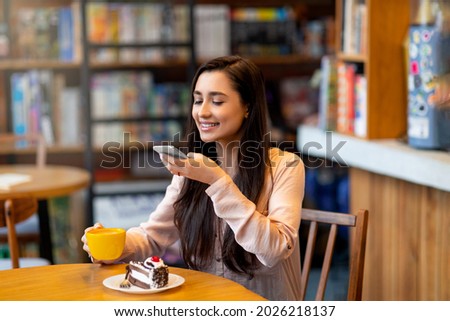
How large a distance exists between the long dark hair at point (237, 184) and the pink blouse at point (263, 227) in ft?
0.08

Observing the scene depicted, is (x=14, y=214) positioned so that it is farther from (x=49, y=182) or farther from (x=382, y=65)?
(x=382, y=65)

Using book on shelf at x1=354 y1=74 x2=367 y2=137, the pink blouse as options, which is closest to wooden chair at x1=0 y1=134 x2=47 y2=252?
book on shelf at x1=354 y1=74 x2=367 y2=137

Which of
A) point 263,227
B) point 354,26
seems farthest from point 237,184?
point 354,26

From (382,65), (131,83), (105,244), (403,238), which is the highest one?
(382,65)

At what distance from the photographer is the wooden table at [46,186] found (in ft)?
10.2

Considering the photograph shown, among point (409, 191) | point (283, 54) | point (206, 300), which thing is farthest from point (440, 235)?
point (283, 54)

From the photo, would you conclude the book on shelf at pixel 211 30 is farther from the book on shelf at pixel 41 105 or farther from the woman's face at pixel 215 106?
the woman's face at pixel 215 106

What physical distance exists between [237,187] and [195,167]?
159mm

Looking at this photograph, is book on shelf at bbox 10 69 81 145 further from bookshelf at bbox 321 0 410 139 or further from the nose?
the nose

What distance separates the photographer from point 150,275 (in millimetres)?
1544

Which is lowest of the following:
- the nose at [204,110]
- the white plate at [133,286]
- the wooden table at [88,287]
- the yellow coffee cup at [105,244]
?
the wooden table at [88,287]

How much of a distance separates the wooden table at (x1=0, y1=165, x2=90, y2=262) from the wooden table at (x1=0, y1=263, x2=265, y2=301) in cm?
140

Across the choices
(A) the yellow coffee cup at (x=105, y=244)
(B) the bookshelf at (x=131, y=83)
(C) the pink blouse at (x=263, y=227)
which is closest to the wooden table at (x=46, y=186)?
(B) the bookshelf at (x=131, y=83)

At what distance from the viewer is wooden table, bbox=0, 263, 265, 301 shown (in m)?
1.52
